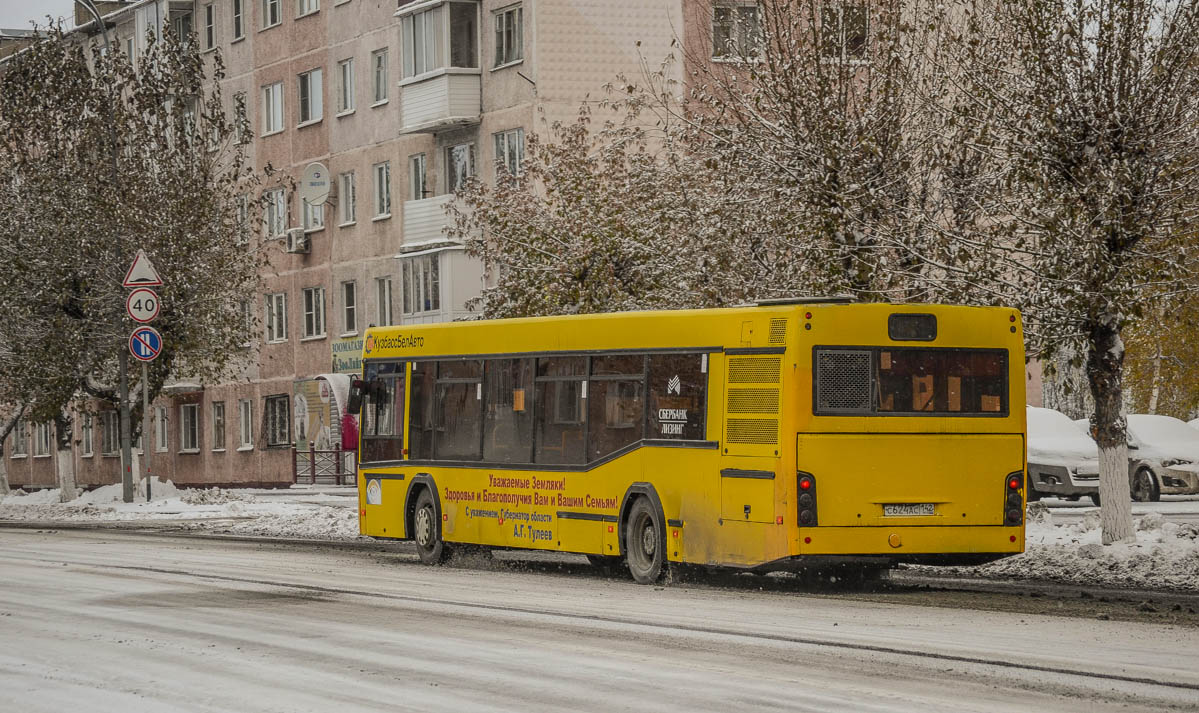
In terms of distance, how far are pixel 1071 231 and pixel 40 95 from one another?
102 ft

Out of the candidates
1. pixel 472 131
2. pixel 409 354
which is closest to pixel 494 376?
pixel 409 354

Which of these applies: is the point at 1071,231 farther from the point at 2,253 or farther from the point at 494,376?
the point at 2,253

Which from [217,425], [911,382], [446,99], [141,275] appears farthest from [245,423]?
[911,382]

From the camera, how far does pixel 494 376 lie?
21.6m

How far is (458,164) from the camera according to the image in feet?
165

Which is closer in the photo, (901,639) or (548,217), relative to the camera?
(901,639)

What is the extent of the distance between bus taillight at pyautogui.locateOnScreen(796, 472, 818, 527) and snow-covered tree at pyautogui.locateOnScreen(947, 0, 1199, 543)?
14.3 ft

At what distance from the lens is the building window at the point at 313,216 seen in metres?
58.2

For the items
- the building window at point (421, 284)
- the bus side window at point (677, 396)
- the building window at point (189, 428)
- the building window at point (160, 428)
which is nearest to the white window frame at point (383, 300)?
the building window at point (421, 284)

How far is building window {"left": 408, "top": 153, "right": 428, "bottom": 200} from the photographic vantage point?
171 feet

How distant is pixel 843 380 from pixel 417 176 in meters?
36.4

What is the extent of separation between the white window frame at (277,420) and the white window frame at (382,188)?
7687mm

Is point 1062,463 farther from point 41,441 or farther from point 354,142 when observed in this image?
point 41,441

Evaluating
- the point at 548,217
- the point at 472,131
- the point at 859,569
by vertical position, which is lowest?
the point at 859,569
